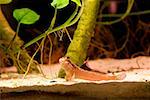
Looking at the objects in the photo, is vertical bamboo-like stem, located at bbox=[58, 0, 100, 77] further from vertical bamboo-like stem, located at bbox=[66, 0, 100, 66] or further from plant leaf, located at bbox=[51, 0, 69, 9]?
plant leaf, located at bbox=[51, 0, 69, 9]

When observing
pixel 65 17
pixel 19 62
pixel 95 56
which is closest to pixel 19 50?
pixel 19 62

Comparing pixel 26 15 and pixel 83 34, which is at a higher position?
pixel 26 15

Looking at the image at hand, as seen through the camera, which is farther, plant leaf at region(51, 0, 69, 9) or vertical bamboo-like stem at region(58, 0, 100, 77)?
vertical bamboo-like stem at region(58, 0, 100, 77)

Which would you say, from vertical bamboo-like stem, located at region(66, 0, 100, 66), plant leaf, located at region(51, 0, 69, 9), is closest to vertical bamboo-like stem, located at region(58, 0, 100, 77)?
vertical bamboo-like stem, located at region(66, 0, 100, 66)

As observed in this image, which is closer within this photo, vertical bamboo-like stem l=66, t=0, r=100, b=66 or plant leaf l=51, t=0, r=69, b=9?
plant leaf l=51, t=0, r=69, b=9

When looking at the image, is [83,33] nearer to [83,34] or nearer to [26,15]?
[83,34]

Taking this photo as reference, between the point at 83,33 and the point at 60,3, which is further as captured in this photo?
the point at 83,33

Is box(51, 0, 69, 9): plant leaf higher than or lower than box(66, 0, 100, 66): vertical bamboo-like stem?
higher

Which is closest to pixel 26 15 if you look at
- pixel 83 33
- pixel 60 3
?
pixel 60 3

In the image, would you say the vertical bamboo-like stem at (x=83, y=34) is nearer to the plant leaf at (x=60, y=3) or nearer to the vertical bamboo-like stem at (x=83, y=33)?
the vertical bamboo-like stem at (x=83, y=33)

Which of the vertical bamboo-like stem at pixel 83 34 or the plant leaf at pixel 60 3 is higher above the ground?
the plant leaf at pixel 60 3

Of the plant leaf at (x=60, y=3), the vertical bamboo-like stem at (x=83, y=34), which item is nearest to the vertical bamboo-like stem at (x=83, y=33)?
the vertical bamboo-like stem at (x=83, y=34)

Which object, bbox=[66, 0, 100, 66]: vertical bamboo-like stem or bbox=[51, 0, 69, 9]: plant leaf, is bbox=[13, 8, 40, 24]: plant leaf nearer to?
bbox=[51, 0, 69, 9]: plant leaf
